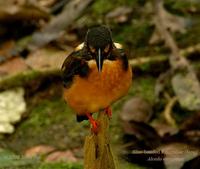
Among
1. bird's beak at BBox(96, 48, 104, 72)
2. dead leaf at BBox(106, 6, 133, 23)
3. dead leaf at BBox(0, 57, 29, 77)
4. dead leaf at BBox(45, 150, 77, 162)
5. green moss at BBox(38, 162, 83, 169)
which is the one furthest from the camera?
dead leaf at BBox(106, 6, 133, 23)

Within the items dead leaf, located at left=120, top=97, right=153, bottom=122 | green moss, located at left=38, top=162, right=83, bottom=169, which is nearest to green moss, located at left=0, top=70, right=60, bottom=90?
dead leaf, located at left=120, top=97, right=153, bottom=122

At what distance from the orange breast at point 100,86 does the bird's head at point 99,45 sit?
76mm

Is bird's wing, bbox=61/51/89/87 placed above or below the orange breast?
above

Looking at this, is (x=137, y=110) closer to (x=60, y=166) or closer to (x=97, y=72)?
(x=60, y=166)

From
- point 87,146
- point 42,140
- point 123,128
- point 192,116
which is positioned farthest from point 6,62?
point 87,146

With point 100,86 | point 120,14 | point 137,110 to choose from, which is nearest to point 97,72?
point 100,86

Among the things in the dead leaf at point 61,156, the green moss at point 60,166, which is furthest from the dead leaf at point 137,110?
the green moss at point 60,166

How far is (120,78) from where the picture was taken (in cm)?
293

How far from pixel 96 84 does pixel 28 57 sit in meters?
2.91

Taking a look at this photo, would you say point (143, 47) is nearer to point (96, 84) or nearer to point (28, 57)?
point (28, 57)

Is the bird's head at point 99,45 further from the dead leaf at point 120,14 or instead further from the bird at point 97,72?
→ the dead leaf at point 120,14

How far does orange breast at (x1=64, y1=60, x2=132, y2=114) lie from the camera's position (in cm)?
287

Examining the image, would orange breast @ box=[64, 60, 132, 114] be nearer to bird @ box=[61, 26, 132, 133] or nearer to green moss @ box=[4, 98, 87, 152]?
bird @ box=[61, 26, 132, 133]

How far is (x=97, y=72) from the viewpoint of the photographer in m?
2.85
